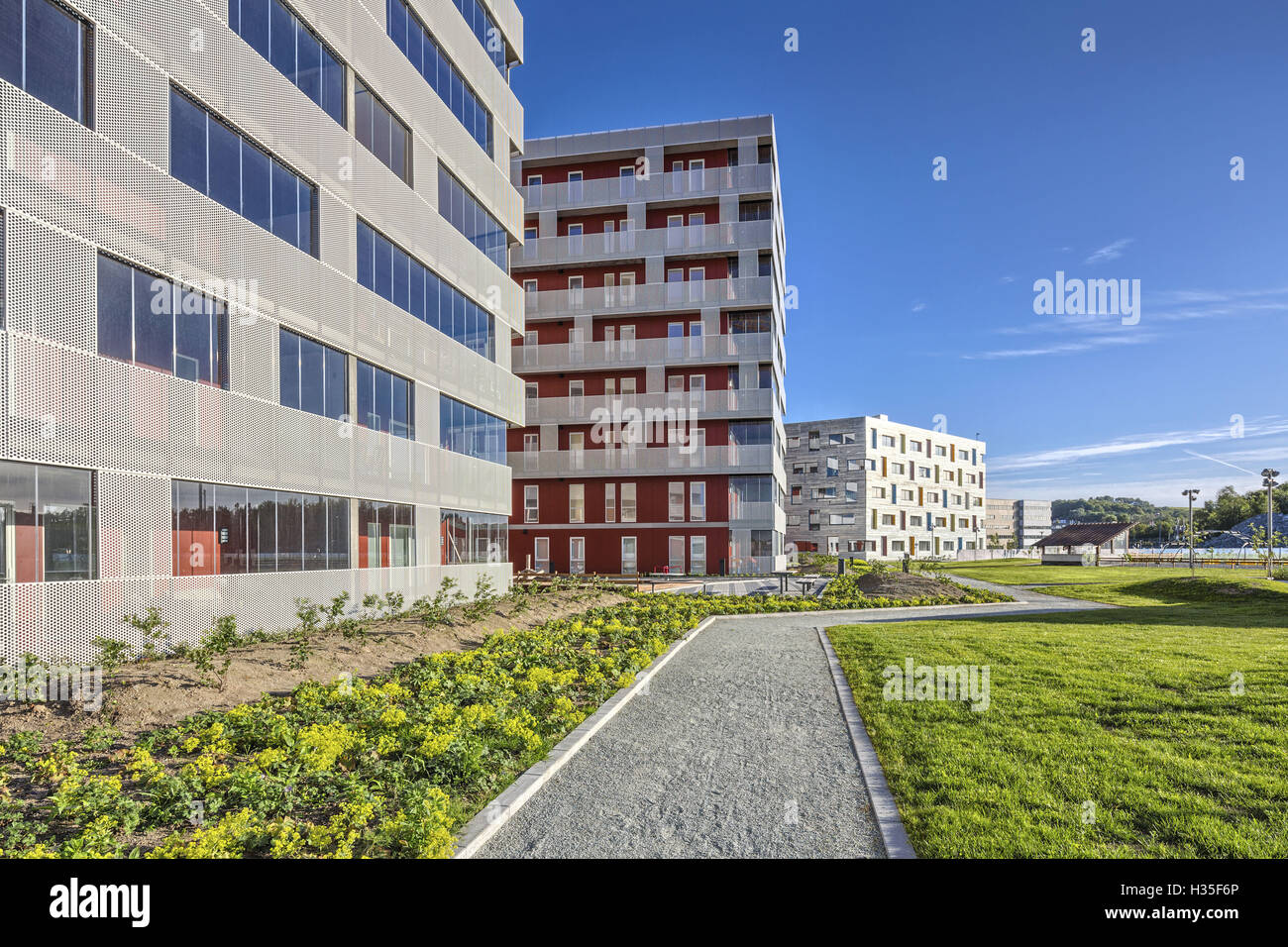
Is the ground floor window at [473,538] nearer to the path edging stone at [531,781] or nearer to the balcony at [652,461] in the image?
the path edging stone at [531,781]

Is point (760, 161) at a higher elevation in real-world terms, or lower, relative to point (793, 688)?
higher

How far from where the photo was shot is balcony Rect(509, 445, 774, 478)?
126ft

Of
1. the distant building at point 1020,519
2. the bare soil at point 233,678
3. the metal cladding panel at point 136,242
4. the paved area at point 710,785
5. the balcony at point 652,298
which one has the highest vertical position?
the balcony at point 652,298

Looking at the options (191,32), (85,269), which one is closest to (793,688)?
(85,269)

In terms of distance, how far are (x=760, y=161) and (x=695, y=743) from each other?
124 feet

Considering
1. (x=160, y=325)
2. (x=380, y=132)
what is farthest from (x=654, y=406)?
(x=160, y=325)

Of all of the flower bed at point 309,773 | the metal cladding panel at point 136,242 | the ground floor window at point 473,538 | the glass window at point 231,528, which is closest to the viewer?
the flower bed at point 309,773

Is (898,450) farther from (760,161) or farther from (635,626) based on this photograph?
(635,626)

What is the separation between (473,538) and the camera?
2309cm

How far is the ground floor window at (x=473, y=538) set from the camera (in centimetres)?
2134

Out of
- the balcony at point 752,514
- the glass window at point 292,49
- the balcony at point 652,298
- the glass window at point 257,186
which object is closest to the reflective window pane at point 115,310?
the glass window at point 257,186

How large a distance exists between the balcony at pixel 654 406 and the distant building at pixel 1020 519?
114 meters
